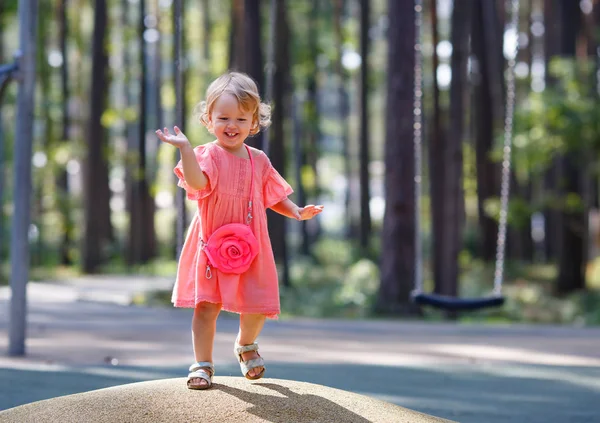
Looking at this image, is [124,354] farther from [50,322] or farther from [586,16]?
[586,16]

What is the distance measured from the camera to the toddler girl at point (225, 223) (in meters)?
4.27

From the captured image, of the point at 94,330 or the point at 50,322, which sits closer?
the point at 94,330

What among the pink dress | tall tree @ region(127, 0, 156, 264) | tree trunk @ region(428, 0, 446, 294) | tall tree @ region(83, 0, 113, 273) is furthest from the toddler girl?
tall tree @ region(127, 0, 156, 264)

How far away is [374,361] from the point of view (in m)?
7.18

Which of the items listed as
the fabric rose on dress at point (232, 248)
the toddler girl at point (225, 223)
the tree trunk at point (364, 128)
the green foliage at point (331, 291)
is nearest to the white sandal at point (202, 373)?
the toddler girl at point (225, 223)

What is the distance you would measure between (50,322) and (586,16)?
60.2 ft

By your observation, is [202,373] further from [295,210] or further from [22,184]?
[22,184]

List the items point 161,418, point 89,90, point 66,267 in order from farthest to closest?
1. point 66,267
2. point 89,90
3. point 161,418

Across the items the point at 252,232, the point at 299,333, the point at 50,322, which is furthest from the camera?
the point at 50,322

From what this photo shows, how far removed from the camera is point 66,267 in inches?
1035

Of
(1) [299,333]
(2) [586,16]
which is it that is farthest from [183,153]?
(2) [586,16]

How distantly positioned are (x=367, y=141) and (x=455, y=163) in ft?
29.7

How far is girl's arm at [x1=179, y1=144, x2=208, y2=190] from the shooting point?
410 centimetres

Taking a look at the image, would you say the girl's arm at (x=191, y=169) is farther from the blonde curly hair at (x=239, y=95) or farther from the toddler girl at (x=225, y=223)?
the blonde curly hair at (x=239, y=95)
